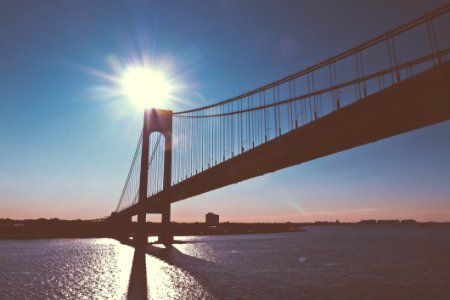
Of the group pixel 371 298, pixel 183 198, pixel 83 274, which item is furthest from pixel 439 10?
pixel 183 198

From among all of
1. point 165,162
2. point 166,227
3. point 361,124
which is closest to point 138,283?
point 361,124

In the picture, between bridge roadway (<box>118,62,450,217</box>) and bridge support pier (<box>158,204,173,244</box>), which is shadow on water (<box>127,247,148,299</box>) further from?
bridge support pier (<box>158,204,173,244</box>)

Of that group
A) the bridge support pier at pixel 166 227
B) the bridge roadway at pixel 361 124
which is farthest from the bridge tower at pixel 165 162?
the bridge roadway at pixel 361 124

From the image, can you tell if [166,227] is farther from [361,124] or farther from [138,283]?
[361,124]

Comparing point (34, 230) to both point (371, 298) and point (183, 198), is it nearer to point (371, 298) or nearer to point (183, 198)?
point (183, 198)

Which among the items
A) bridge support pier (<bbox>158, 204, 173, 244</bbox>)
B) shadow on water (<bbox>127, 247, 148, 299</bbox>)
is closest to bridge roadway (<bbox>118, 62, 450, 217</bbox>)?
shadow on water (<bbox>127, 247, 148, 299</bbox>)

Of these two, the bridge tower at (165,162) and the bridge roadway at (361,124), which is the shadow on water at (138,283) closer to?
the bridge roadway at (361,124)
